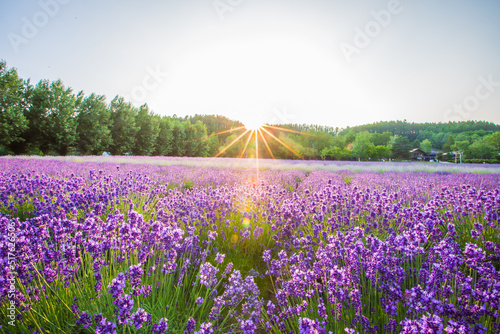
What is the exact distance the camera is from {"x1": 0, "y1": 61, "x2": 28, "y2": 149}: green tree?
2138 centimetres

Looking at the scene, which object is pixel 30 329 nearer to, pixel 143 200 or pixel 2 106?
pixel 143 200

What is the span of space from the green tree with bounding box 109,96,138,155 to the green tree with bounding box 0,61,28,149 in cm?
→ 1128

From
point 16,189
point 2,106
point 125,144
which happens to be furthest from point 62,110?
point 16,189

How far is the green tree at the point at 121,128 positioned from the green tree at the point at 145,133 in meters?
1.78

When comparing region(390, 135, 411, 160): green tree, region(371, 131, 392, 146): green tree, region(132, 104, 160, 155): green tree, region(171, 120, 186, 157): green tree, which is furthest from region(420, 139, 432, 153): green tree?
region(132, 104, 160, 155): green tree

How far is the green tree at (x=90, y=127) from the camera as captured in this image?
29875 millimetres

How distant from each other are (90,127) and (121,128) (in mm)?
4903

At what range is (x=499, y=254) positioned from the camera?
2.14 meters

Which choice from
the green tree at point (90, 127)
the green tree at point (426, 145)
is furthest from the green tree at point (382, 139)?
the green tree at point (90, 127)

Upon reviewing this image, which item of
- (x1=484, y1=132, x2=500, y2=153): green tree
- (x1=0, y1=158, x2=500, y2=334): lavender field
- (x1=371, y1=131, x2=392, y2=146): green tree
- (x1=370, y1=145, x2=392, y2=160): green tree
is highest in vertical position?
(x1=371, y1=131, x2=392, y2=146): green tree

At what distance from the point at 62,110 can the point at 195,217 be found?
104 ft

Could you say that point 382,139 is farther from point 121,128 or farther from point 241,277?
point 241,277

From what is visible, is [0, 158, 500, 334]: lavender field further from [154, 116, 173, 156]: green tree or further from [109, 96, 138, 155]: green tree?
[154, 116, 173, 156]: green tree

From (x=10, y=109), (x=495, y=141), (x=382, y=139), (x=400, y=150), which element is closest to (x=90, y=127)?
(x=10, y=109)
